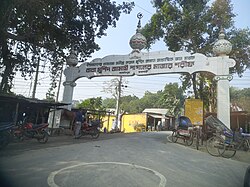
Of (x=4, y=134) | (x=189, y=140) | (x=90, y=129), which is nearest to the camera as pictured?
(x=4, y=134)

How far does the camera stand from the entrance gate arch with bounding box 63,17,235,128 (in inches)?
456

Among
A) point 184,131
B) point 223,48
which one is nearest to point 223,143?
point 184,131

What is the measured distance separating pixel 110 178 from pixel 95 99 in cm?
2569

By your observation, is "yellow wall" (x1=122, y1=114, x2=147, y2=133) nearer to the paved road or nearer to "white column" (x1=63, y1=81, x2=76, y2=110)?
"white column" (x1=63, y1=81, x2=76, y2=110)

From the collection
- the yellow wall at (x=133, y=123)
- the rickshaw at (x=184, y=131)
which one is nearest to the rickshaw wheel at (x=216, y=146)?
the rickshaw at (x=184, y=131)

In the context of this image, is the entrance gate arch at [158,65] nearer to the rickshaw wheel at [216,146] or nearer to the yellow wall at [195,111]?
the rickshaw wheel at [216,146]

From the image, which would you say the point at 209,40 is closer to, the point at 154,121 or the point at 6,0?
the point at 6,0

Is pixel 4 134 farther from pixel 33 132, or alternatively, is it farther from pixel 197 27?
pixel 197 27

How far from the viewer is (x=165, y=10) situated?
16.7 metres

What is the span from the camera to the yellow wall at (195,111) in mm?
14164

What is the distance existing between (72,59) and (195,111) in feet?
30.6

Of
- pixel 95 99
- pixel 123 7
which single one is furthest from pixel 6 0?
pixel 95 99

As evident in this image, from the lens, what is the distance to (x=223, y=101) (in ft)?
37.7

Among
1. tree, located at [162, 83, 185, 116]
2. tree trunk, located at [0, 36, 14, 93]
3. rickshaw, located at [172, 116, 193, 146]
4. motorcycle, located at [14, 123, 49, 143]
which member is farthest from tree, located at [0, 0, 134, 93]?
tree, located at [162, 83, 185, 116]
